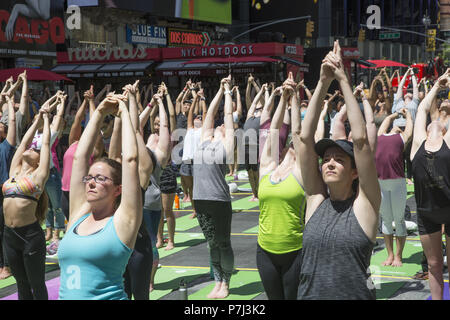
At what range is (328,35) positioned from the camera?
189 ft

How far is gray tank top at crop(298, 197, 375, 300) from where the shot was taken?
3.79m

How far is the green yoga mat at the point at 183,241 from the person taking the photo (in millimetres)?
10445

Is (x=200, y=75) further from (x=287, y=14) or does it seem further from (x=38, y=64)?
(x=287, y=14)

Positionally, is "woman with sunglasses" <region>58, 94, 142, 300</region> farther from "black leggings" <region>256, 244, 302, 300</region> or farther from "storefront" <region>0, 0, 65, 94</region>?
"storefront" <region>0, 0, 65, 94</region>

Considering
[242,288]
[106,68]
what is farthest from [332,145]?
[106,68]

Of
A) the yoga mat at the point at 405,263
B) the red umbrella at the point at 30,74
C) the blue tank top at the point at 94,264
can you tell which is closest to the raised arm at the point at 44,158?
the blue tank top at the point at 94,264

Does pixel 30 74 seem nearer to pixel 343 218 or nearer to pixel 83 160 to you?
pixel 83 160

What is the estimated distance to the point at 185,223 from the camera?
1281 cm

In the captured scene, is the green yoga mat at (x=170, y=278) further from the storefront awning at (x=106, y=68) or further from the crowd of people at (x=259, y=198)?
the storefront awning at (x=106, y=68)

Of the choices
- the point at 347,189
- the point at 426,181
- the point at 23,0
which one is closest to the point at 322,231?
the point at 347,189

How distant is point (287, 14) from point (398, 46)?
26.8 m

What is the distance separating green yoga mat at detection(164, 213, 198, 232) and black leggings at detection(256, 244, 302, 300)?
22.1 feet

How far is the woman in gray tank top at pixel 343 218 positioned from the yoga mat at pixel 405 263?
16.5 ft

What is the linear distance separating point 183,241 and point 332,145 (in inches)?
295
